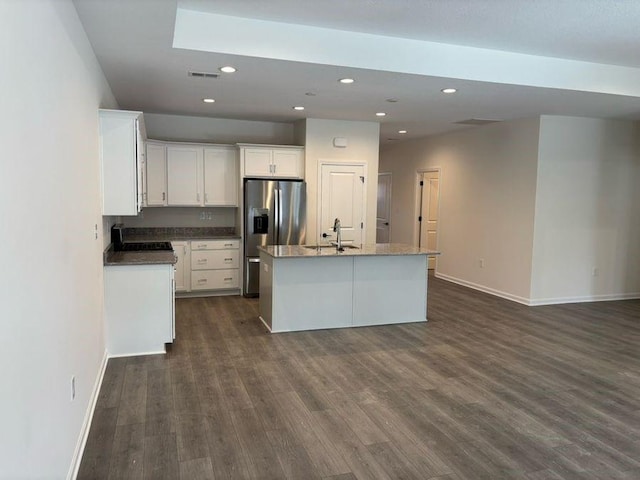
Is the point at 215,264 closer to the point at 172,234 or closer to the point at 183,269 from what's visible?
the point at 183,269

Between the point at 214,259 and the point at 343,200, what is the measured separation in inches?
84.4

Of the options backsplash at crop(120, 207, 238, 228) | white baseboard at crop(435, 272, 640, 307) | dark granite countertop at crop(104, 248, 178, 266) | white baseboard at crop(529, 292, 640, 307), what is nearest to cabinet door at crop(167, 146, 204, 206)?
backsplash at crop(120, 207, 238, 228)

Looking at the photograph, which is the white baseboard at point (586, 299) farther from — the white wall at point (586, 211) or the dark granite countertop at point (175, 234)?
the dark granite countertop at point (175, 234)

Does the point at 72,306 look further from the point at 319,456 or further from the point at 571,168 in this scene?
the point at 571,168

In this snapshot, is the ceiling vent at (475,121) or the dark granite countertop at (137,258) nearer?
the dark granite countertop at (137,258)

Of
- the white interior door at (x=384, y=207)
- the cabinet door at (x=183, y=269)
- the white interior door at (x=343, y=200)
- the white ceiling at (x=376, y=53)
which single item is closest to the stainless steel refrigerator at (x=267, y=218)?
the white interior door at (x=343, y=200)

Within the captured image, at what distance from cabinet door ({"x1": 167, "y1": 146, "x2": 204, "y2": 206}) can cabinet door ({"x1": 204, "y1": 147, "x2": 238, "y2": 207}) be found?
0.10 metres

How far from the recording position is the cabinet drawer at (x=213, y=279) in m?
6.73

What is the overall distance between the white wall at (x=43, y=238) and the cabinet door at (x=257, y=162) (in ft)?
11.8

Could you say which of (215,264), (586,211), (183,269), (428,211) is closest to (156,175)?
(183,269)

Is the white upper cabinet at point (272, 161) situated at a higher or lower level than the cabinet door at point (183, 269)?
higher

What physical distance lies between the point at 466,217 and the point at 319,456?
19.4 ft

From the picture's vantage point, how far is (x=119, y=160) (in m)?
4.03

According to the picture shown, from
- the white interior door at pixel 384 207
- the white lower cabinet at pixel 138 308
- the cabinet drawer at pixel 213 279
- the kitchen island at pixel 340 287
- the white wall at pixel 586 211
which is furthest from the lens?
the white interior door at pixel 384 207
